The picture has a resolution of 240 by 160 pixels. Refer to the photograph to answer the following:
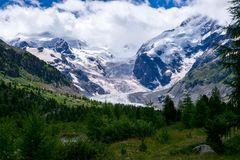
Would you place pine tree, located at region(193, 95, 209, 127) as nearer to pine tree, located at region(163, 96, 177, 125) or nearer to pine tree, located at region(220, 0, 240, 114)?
pine tree, located at region(163, 96, 177, 125)

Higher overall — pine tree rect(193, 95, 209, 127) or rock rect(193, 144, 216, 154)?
pine tree rect(193, 95, 209, 127)

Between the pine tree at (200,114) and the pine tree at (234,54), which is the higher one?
the pine tree at (234,54)

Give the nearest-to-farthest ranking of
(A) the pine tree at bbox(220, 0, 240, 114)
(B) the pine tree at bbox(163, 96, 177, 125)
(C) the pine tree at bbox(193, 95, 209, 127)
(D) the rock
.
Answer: (A) the pine tree at bbox(220, 0, 240, 114) → (D) the rock → (C) the pine tree at bbox(193, 95, 209, 127) → (B) the pine tree at bbox(163, 96, 177, 125)

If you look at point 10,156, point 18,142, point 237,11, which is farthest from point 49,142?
point 237,11

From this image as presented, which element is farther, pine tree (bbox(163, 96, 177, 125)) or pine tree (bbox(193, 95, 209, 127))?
pine tree (bbox(163, 96, 177, 125))

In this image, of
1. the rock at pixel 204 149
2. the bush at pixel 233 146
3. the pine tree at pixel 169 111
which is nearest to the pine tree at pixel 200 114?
the pine tree at pixel 169 111

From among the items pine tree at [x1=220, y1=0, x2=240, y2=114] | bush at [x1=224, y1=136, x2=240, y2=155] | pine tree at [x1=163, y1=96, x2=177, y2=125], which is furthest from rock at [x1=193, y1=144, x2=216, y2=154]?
pine tree at [x1=163, y1=96, x2=177, y2=125]

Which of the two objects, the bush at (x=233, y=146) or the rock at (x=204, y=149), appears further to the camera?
the rock at (x=204, y=149)

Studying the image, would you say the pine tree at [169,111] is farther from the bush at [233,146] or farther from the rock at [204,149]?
the rock at [204,149]

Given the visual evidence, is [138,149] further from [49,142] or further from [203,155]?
[49,142]

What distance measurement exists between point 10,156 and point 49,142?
5290 millimetres

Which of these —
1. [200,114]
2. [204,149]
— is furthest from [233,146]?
[200,114]

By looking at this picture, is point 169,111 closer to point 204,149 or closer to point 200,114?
point 200,114

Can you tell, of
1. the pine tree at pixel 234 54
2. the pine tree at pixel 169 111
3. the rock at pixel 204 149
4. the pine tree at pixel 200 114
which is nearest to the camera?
the pine tree at pixel 234 54
